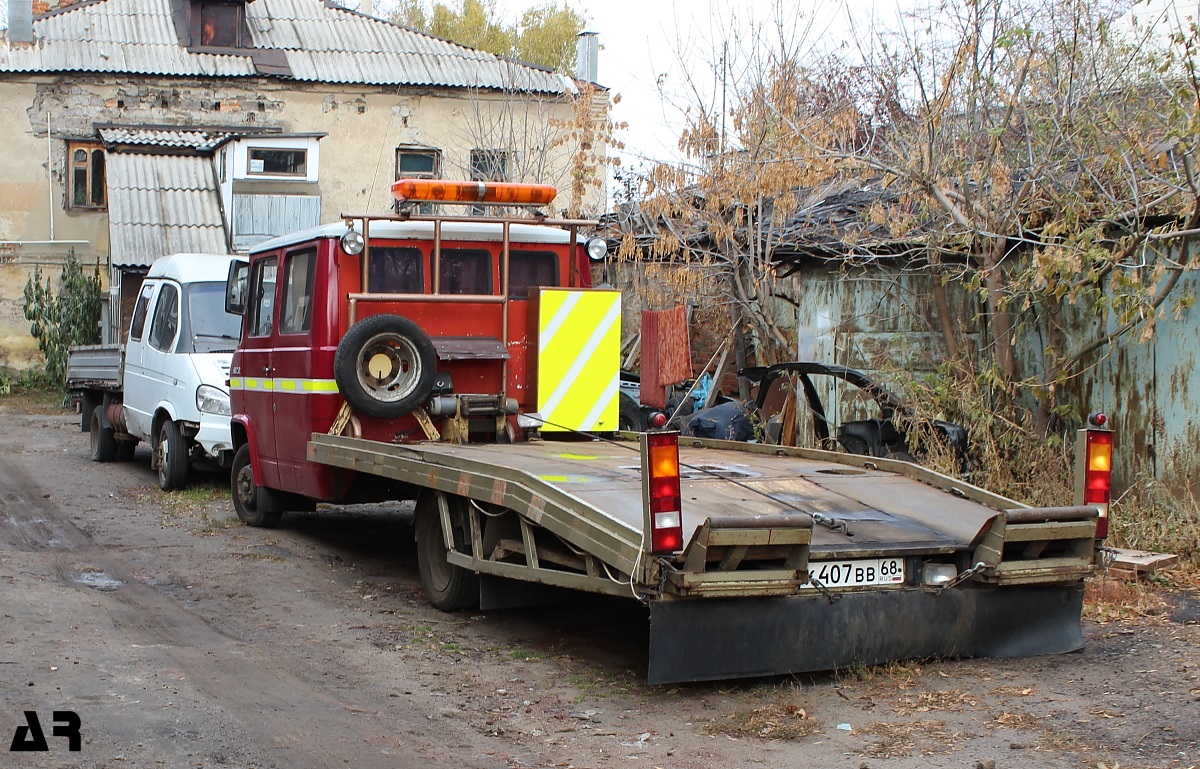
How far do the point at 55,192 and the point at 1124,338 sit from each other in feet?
75.8

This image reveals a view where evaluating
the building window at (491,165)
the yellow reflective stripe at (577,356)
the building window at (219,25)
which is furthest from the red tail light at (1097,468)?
the building window at (219,25)

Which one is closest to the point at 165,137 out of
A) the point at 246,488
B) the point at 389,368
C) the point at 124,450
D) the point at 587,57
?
the point at 587,57

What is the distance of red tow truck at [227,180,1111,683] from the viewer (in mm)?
5340

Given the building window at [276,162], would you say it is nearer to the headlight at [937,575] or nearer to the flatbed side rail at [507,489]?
the flatbed side rail at [507,489]

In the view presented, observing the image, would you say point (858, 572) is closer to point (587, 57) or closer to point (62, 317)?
point (62, 317)

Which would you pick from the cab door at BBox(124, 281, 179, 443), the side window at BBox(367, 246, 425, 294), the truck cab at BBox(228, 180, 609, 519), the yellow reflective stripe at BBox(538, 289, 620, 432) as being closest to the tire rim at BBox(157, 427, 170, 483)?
the cab door at BBox(124, 281, 179, 443)

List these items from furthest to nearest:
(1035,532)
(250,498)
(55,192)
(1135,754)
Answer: (55,192) < (250,498) < (1035,532) < (1135,754)

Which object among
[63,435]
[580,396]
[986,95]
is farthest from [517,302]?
[63,435]

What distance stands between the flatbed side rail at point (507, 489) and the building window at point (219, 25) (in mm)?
22593

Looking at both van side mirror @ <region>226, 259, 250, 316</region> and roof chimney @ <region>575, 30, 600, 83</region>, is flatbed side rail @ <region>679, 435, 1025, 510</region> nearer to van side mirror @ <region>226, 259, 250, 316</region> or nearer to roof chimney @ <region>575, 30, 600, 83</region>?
van side mirror @ <region>226, 259, 250, 316</region>

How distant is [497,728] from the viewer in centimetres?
516

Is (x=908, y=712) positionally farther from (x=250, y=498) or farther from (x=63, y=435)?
(x=63, y=435)

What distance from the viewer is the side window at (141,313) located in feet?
44.6

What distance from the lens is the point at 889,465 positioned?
283 inches
